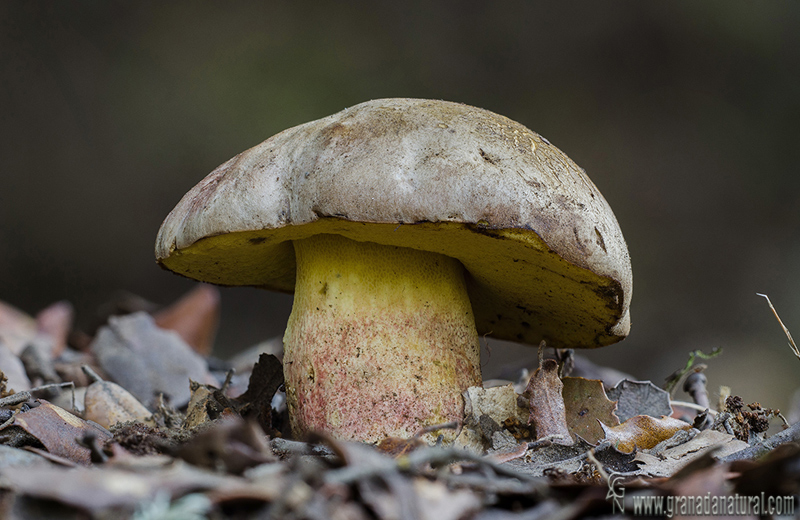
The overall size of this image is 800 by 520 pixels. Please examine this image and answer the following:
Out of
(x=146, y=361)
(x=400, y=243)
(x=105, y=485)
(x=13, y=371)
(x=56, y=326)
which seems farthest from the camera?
(x=56, y=326)

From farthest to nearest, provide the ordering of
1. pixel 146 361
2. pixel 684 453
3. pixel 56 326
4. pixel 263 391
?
pixel 56 326 → pixel 146 361 → pixel 263 391 → pixel 684 453

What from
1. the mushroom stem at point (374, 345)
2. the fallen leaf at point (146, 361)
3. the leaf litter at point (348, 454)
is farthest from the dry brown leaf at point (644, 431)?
the fallen leaf at point (146, 361)

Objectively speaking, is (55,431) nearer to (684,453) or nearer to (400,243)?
(400,243)

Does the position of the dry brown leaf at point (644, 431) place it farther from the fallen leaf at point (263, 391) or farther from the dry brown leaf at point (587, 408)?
the fallen leaf at point (263, 391)

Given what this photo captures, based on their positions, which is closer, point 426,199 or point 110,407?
point 426,199

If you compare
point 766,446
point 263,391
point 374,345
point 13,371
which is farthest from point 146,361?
point 766,446

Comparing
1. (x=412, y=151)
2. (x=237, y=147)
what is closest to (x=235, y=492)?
Result: (x=412, y=151)
